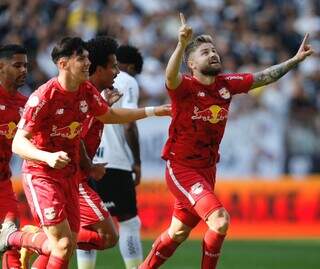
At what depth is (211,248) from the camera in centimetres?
995

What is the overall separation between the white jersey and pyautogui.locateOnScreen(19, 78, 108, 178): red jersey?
210 centimetres

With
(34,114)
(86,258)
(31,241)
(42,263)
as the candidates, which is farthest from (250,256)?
(34,114)

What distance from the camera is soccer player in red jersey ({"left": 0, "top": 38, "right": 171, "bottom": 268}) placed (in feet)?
30.3

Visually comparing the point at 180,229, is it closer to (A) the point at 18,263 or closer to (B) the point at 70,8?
(A) the point at 18,263

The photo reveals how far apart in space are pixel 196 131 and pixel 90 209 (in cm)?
123

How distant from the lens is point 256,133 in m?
18.8

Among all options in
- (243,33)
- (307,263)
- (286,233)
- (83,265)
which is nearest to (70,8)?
(243,33)

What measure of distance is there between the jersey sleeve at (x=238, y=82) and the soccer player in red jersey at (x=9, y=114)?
77.5 inches

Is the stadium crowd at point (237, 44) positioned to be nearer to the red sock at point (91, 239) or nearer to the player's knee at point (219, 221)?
the red sock at point (91, 239)

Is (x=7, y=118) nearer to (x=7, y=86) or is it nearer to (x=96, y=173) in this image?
(x=7, y=86)

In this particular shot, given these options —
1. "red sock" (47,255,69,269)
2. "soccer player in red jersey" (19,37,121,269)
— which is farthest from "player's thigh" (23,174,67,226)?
"soccer player in red jersey" (19,37,121,269)

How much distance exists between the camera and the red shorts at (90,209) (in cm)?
1027

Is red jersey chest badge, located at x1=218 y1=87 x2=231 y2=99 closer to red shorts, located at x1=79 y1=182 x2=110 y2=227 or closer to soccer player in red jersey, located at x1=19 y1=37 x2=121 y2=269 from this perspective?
soccer player in red jersey, located at x1=19 y1=37 x2=121 y2=269

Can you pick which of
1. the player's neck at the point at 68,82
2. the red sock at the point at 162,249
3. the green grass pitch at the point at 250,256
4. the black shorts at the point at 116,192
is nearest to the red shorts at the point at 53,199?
the player's neck at the point at 68,82
